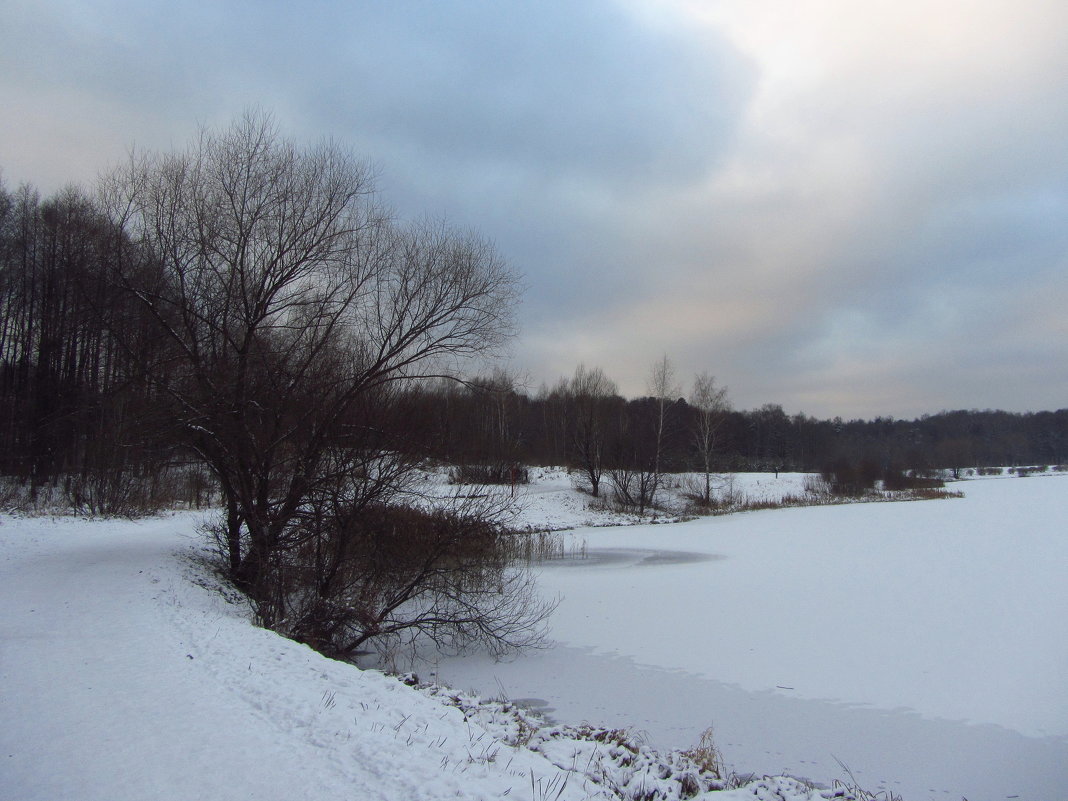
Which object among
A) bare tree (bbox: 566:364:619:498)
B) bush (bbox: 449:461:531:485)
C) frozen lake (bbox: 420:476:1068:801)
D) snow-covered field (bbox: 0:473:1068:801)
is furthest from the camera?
bare tree (bbox: 566:364:619:498)

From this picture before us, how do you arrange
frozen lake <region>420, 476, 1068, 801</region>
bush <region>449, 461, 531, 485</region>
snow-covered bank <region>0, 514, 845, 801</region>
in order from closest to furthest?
snow-covered bank <region>0, 514, 845, 801</region> → frozen lake <region>420, 476, 1068, 801</region> → bush <region>449, 461, 531, 485</region>

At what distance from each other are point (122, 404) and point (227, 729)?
13.8 metres

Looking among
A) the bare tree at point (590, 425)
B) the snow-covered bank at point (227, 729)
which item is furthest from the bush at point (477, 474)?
the bare tree at point (590, 425)

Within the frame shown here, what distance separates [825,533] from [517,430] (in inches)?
880

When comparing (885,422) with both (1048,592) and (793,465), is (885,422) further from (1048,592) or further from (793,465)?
(1048,592)

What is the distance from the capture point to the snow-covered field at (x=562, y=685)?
4.35 m

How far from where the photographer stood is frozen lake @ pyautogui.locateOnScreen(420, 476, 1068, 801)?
708 centimetres

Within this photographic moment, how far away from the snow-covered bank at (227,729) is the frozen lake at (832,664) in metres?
2.29

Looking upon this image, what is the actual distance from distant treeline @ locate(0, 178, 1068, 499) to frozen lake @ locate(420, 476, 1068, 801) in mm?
4546

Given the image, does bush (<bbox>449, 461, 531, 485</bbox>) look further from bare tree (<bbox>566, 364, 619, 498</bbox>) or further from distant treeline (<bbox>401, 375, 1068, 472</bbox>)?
bare tree (<bbox>566, 364, 619, 498</bbox>)

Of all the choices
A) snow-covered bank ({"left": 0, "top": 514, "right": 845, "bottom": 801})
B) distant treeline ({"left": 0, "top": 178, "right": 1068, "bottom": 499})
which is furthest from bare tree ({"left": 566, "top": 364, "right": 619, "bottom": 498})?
snow-covered bank ({"left": 0, "top": 514, "right": 845, "bottom": 801})

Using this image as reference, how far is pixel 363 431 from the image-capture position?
12.2 metres

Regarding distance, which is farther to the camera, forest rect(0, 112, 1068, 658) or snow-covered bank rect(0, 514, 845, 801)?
forest rect(0, 112, 1068, 658)

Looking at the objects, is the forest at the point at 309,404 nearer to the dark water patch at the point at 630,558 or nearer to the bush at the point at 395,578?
the bush at the point at 395,578
